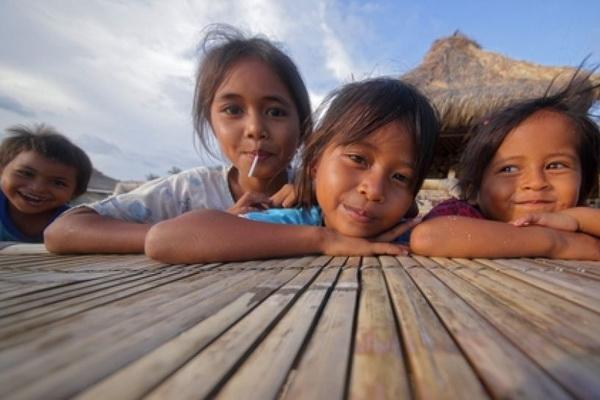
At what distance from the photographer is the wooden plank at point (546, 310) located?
235 mm

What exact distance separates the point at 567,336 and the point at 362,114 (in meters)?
0.63

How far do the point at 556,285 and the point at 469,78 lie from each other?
5.22 metres

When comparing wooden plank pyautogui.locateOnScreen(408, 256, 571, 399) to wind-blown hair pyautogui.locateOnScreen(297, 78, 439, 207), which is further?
wind-blown hair pyautogui.locateOnScreen(297, 78, 439, 207)

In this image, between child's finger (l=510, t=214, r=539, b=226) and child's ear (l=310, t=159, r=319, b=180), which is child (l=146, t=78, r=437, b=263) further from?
child's finger (l=510, t=214, r=539, b=226)

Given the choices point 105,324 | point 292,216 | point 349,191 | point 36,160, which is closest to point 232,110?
point 292,216

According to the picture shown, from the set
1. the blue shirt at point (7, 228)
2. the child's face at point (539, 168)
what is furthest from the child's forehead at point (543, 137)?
the blue shirt at point (7, 228)

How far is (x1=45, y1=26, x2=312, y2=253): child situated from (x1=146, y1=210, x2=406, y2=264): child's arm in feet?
0.89

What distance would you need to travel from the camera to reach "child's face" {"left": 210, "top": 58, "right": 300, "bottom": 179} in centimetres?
108

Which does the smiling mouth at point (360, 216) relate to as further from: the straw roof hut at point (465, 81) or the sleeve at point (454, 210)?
the straw roof hut at point (465, 81)

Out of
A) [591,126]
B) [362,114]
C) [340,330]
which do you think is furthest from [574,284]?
[591,126]

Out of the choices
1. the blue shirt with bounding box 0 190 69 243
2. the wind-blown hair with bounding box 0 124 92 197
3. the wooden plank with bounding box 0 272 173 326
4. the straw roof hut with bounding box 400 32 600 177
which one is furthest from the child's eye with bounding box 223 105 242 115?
the straw roof hut with bounding box 400 32 600 177

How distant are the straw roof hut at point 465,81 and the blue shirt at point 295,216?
279 cm

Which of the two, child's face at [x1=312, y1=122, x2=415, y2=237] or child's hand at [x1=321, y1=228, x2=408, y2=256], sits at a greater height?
child's face at [x1=312, y1=122, x2=415, y2=237]

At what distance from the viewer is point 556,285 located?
1.24ft
